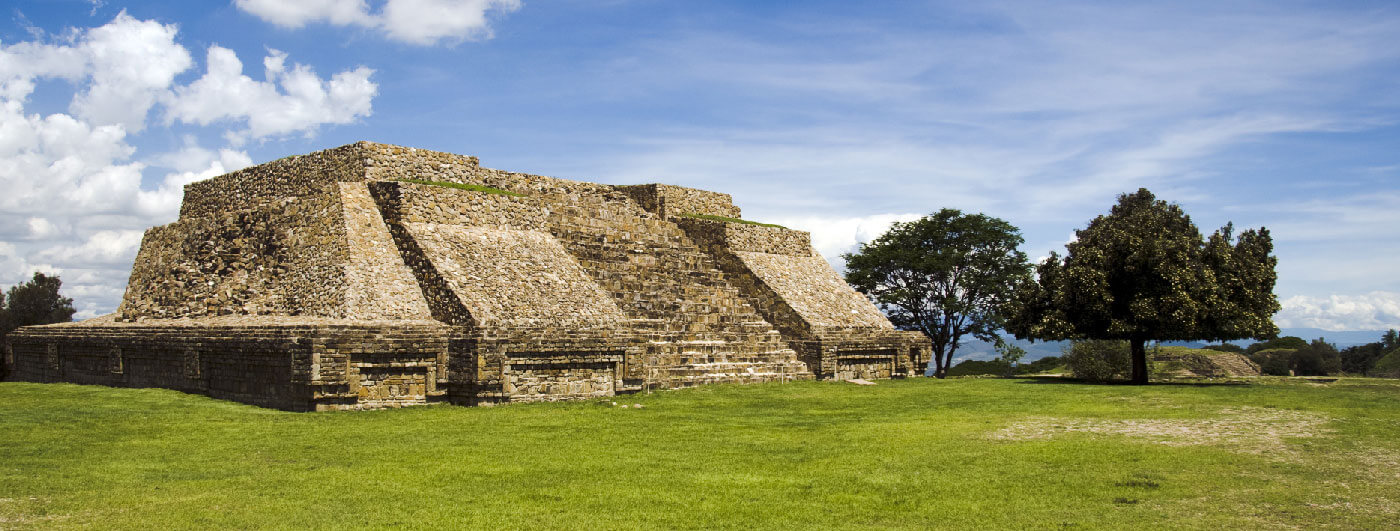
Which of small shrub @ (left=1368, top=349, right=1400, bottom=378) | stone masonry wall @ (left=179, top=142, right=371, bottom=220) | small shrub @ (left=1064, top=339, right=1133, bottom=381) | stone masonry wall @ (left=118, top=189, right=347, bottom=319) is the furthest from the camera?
small shrub @ (left=1368, top=349, right=1400, bottom=378)

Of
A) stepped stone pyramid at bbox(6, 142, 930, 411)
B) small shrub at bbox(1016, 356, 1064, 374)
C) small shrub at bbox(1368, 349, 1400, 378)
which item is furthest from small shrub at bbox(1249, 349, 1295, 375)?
stepped stone pyramid at bbox(6, 142, 930, 411)

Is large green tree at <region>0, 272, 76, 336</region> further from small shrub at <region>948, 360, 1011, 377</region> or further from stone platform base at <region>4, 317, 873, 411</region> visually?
small shrub at <region>948, 360, 1011, 377</region>

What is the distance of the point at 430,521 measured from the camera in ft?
24.4

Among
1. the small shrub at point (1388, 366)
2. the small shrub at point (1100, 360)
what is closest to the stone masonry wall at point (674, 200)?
the small shrub at point (1100, 360)

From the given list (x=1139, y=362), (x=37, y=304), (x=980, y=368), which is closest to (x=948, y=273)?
(x=980, y=368)

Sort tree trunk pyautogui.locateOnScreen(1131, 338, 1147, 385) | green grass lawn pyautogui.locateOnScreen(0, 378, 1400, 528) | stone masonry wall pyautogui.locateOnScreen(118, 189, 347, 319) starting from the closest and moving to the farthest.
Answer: green grass lawn pyautogui.locateOnScreen(0, 378, 1400, 528), stone masonry wall pyautogui.locateOnScreen(118, 189, 347, 319), tree trunk pyautogui.locateOnScreen(1131, 338, 1147, 385)

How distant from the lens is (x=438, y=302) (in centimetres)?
1697

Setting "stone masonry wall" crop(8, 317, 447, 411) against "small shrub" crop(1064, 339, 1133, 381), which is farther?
"small shrub" crop(1064, 339, 1133, 381)

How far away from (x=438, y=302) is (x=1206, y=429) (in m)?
12.3

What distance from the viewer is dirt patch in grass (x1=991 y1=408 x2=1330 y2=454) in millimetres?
11844

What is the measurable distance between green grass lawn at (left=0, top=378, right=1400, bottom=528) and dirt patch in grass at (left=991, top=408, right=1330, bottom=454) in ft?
0.20

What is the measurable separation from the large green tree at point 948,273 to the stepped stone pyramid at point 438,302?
32.4 feet

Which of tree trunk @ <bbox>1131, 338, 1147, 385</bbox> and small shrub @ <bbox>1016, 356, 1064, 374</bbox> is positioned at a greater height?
tree trunk @ <bbox>1131, 338, 1147, 385</bbox>

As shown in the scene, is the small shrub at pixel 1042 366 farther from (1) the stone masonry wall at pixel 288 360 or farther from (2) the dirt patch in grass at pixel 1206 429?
(1) the stone masonry wall at pixel 288 360
